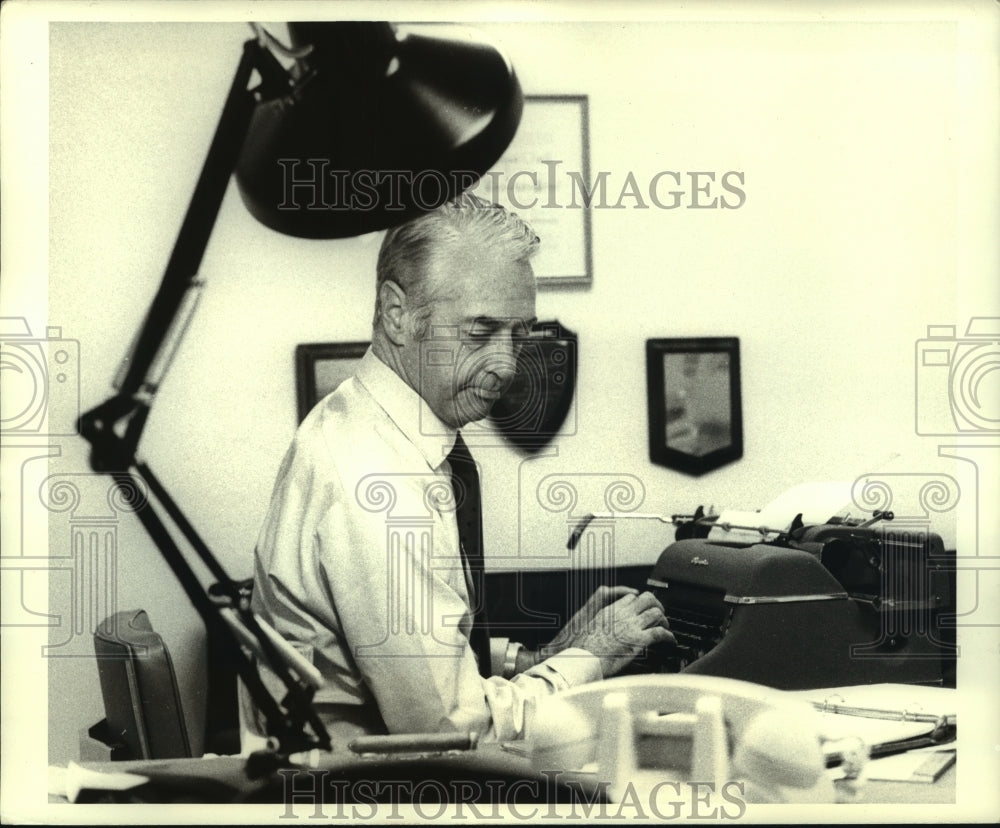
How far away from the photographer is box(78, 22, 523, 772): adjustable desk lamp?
8.05 feet

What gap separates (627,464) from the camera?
249 cm

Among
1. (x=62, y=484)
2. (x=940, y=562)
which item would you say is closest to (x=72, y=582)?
(x=62, y=484)

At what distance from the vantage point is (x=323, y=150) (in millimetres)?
2453

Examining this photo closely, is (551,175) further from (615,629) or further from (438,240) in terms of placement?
(615,629)

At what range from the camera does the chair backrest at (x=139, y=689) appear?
2.44m

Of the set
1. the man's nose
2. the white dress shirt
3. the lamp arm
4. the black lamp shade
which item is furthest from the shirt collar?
the lamp arm

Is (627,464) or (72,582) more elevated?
(627,464)

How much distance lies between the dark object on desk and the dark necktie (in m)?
0.35

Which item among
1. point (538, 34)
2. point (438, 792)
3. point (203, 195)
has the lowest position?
point (438, 792)

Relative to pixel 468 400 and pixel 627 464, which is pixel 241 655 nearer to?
pixel 468 400

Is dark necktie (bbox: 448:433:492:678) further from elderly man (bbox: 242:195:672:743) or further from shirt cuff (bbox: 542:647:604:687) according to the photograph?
shirt cuff (bbox: 542:647:604:687)

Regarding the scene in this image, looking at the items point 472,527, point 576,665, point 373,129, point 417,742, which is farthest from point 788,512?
point 373,129

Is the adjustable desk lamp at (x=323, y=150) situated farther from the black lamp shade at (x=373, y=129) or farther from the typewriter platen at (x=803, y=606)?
the typewriter platen at (x=803, y=606)

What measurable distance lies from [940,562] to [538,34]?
4.55 ft
